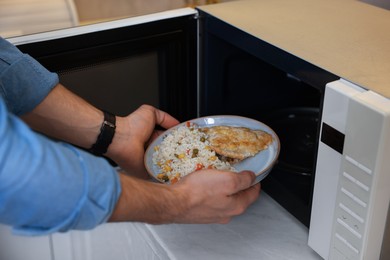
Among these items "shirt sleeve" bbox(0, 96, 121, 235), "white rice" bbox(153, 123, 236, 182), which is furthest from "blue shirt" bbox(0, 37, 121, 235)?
"white rice" bbox(153, 123, 236, 182)

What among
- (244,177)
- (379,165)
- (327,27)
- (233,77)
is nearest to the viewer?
(379,165)

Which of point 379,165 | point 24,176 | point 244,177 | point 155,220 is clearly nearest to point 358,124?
point 379,165

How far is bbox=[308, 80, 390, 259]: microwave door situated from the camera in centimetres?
63

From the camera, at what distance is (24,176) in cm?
50

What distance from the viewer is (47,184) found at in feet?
1.68

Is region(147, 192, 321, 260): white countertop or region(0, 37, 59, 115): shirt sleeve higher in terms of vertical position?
region(0, 37, 59, 115): shirt sleeve

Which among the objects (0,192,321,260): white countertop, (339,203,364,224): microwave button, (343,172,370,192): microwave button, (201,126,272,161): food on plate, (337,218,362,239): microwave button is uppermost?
(343,172,370,192): microwave button

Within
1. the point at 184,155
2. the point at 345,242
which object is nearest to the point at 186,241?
the point at 184,155

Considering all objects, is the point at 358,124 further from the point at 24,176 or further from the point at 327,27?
the point at 24,176

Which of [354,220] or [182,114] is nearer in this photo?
[354,220]

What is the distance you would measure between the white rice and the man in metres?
0.07

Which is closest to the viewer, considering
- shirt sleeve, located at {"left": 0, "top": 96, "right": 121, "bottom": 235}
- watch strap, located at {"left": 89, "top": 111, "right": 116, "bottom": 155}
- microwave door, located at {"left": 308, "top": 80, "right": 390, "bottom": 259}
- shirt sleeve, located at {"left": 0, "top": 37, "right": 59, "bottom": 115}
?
shirt sleeve, located at {"left": 0, "top": 96, "right": 121, "bottom": 235}

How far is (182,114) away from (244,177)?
31 centimetres

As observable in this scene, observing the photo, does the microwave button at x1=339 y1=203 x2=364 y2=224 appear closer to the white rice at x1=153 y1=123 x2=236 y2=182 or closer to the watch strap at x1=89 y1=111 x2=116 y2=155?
the white rice at x1=153 y1=123 x2=236 y2=182
